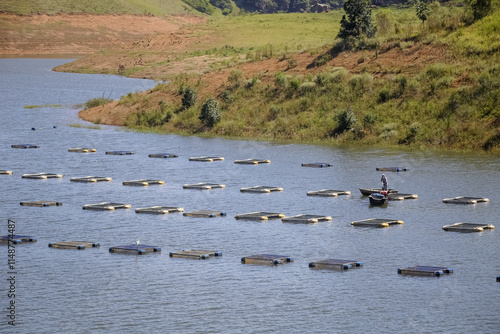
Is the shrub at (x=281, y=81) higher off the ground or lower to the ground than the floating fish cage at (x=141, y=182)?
higher

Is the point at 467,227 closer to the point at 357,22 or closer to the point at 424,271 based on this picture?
the point at 424,271

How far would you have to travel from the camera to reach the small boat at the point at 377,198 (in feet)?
182

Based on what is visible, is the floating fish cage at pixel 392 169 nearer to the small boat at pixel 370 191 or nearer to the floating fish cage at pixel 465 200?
the small boat at pixel 370 191

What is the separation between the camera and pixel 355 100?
90250 mm

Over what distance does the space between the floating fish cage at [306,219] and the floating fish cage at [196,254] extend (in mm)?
8963

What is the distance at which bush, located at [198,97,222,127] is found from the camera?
94875mm

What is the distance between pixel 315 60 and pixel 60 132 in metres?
30.4

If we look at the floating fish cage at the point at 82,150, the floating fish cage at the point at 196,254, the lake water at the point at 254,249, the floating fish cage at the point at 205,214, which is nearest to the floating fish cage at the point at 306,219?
the lake water at the point at 254,249

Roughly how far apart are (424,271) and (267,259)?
734 centimetres

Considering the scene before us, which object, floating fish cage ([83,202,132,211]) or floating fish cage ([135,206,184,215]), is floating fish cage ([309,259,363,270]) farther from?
floating fish cage ([83,202,132,211])

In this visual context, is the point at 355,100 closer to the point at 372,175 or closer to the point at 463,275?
the point at 372,175

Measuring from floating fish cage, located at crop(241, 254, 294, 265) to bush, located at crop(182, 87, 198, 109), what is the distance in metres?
59.5

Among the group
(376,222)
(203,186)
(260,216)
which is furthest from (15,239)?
(376,222)

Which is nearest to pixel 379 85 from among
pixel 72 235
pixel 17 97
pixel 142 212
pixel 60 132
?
pixel 60 132
